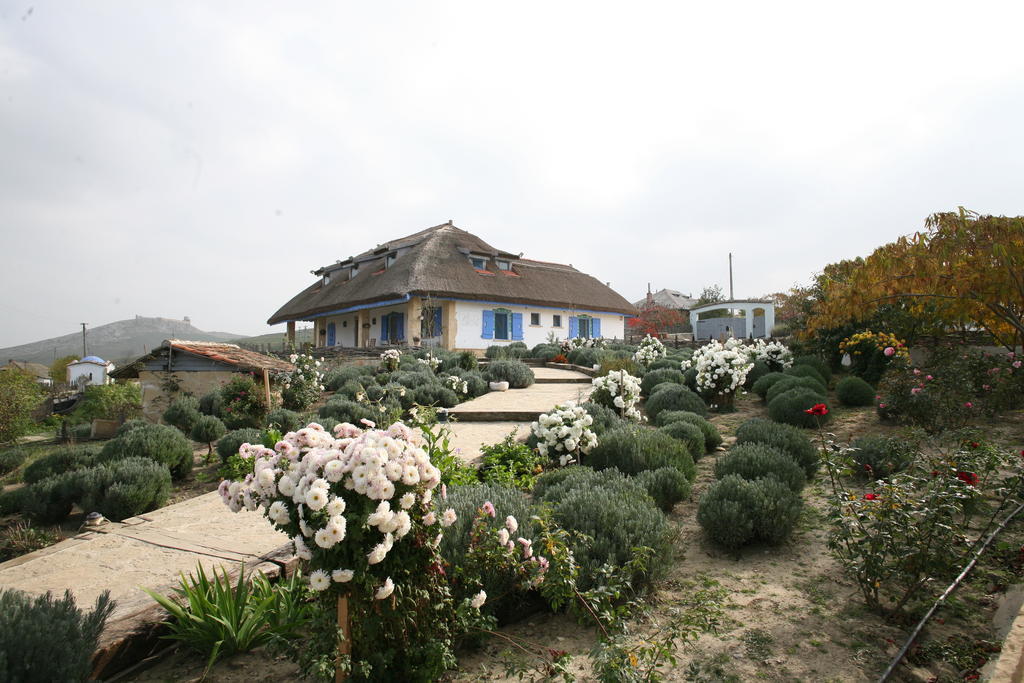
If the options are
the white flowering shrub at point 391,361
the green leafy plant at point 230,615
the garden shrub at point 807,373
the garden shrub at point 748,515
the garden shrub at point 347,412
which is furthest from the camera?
the white flowering shrub at point 391,361

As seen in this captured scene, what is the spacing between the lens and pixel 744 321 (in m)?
29.9

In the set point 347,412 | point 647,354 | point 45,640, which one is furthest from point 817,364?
point 45,640

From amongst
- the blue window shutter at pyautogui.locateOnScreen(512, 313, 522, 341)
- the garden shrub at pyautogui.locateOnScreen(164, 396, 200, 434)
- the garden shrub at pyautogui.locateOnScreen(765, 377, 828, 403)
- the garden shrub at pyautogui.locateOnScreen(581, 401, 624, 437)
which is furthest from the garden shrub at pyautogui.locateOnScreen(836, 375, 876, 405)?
the blue window shutter at pyautogui.locateOnScreen(512, 313, 522, 341)

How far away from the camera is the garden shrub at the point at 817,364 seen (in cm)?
1141

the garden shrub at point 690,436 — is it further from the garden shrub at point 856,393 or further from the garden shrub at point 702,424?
the garden shrub at point 856,393

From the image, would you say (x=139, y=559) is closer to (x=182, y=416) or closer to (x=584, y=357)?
(x=182, y=416)

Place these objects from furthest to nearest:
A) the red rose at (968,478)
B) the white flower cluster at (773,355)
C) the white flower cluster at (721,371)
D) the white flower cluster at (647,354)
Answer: the white flower cluster at (647,354) → the white flower cluster at (773,355) → the white flower cluster at (721,371) → the red rose at (968,478)

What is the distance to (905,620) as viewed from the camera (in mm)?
2895

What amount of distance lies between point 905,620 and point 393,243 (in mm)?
27134

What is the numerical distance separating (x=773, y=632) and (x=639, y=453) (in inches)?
99.5

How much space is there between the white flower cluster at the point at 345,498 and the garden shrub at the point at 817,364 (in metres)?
11.2

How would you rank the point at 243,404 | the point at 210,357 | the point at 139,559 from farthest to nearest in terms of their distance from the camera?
the point at 210,357, the point at 243,404, the point at 139,559

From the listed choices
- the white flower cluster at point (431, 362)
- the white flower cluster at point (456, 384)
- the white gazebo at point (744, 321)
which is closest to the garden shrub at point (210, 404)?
the white flower cluster at point (456, 384)

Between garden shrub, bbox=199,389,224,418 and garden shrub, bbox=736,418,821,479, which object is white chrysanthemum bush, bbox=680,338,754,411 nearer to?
garden shrub, bbox=736,418,821,479
